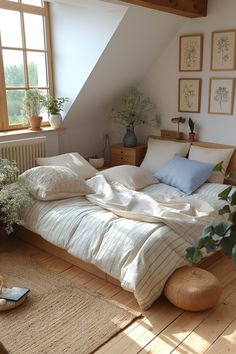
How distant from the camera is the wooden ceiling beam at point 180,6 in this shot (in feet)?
9.76

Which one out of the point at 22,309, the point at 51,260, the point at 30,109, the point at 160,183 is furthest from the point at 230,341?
the point at 30,109

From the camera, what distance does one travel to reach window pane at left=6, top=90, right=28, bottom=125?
12.3 feet

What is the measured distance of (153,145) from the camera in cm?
423

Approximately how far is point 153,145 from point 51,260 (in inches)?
76.2

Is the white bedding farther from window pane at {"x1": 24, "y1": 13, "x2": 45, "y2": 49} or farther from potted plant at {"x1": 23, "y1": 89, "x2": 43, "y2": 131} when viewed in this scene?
window pane at {"x1": 24, "y1": 13, "x2": 45, "y2": 49}

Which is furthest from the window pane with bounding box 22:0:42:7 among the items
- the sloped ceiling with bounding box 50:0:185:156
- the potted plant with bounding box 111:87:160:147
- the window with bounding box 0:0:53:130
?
the potted plant with bounding box 111:87:160:147

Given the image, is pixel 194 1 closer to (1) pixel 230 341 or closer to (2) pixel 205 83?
(2) pixel 205 83

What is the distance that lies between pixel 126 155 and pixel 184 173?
1.06 m

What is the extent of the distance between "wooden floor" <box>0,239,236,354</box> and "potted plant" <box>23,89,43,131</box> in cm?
184

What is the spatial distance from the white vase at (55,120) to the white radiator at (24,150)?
0.77ft

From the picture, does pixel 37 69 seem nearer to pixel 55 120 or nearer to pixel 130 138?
pixel 55 120

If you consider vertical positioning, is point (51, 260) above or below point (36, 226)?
below

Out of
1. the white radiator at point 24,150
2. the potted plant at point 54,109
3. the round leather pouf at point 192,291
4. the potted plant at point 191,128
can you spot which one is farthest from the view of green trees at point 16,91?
the round leather pouf at point 192,291

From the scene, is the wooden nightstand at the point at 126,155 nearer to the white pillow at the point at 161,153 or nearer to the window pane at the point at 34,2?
the white pillow at the point at 161,153
